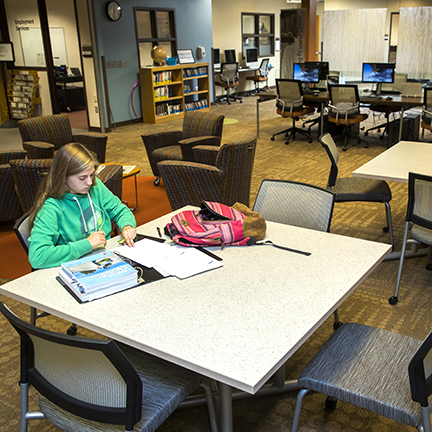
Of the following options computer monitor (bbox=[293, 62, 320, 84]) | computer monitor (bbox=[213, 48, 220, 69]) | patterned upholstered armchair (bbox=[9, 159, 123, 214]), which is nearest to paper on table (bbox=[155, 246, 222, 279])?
patterned upholstered armchair (bbox=[9, 159, 123, 214])

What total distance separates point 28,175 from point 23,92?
7.34 m

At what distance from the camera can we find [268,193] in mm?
2645

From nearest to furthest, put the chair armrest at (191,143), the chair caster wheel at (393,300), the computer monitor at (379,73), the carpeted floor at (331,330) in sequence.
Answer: the carpeted floor at (331,330) < the chair caster wheel at (393,300) < the chair armrest at (191,143) < the computer monitor at (379,73)

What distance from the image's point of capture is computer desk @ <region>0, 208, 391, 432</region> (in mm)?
1353

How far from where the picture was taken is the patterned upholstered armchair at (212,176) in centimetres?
396

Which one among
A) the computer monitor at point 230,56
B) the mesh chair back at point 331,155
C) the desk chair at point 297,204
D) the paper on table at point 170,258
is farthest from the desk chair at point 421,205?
the computer monitor at point 230,56

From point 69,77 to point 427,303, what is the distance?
11.0 metres

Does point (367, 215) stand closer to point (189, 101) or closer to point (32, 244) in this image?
point (32, 244)

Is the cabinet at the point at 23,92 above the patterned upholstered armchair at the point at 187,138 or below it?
above

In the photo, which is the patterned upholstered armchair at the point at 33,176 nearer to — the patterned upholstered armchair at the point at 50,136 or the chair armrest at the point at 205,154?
the chair armrest at the point at 205,154

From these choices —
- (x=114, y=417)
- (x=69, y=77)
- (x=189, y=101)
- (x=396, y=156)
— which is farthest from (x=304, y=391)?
(x=69, y=77)

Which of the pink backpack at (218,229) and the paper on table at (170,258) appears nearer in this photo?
the paper on table at (170,258)

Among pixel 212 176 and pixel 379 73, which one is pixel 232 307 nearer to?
pixel 212 176

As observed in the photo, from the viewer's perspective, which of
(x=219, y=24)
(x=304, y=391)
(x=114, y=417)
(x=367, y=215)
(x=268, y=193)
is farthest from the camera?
(x=219, y=24)
